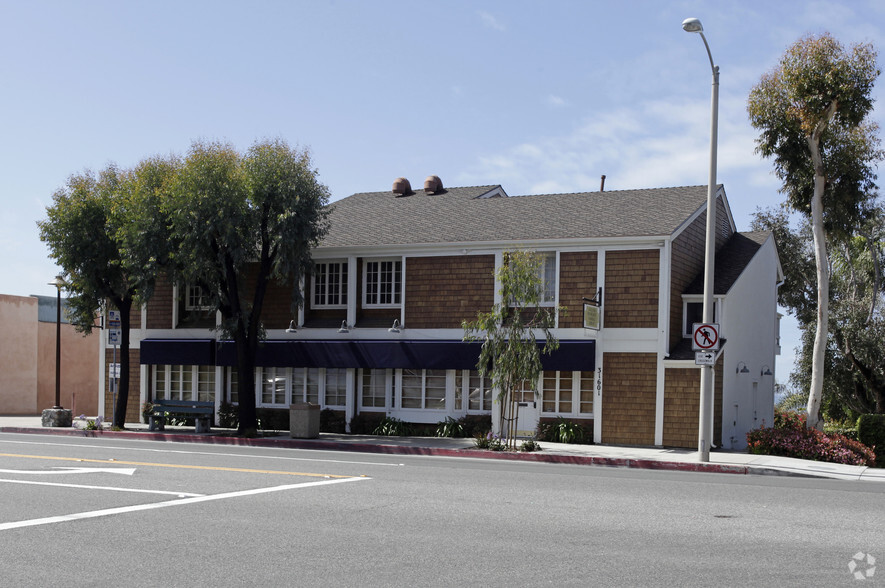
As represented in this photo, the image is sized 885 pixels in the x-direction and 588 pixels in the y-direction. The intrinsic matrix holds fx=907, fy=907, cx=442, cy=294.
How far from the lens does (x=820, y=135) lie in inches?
984

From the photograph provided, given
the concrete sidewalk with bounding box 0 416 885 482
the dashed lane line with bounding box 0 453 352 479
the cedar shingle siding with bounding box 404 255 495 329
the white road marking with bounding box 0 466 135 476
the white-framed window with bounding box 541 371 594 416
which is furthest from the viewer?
the cedar shingle siding with bounding box 404 255 495 329

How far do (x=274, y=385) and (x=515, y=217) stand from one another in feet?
29.2

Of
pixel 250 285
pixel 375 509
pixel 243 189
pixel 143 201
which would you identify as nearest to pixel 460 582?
pixel 375 509

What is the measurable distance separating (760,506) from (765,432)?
36.4 ft

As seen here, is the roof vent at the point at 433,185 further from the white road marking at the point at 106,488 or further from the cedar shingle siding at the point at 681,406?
the white road marking at the point at 106,488

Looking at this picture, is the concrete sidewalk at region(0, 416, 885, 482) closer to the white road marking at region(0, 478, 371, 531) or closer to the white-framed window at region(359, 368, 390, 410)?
the white-framed window at region(359, 368, 390, 410)

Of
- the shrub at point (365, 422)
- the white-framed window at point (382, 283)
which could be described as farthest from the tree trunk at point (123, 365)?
the white-framed window at point (382, 283)

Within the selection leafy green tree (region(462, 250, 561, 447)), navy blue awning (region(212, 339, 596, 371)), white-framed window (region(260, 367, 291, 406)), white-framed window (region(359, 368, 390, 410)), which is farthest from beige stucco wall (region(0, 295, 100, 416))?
leafy green tree (region(462, 250, 561, 447))

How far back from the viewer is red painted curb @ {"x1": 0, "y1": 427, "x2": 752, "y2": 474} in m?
18.3

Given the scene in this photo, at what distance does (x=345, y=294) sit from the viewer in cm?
2706

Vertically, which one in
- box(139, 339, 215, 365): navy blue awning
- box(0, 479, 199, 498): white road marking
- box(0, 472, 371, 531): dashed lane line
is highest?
box(139, 339, 215, 365): navy blue awning

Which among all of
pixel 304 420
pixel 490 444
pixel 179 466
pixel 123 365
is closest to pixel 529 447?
pixel 490 444

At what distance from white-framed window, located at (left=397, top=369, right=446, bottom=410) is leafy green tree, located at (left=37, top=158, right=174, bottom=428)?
7.46 meters

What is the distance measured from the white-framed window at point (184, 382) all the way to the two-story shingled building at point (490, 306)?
0.05 m
